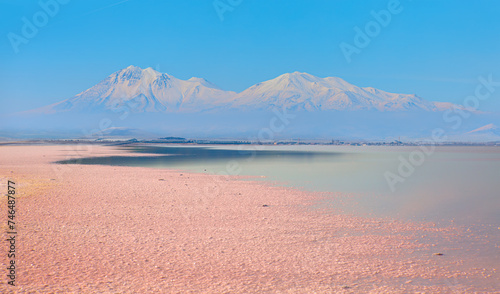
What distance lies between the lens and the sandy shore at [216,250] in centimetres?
880

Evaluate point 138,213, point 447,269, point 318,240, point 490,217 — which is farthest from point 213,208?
point 490,217

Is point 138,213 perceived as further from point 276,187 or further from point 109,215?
point 276,187

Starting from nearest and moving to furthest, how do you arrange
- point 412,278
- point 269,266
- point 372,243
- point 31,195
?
point 412,278 < point 269,266 < point 372,243 < point 31,195

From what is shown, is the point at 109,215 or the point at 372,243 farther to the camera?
the point at 109,215

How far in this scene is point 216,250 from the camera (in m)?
11.1

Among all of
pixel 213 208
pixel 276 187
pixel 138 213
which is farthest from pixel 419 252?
pixel 276 187

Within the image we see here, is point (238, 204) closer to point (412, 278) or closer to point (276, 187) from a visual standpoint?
point (276, 187)

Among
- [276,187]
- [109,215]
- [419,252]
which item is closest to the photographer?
[419,252]

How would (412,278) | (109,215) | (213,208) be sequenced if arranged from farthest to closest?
(213,208) < (109,215) < (412,278)

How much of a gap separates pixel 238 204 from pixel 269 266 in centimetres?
807

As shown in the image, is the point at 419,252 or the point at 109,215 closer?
the point at 419,252

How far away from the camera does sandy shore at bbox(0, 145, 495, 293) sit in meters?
8.80

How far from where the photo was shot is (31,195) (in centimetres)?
1878

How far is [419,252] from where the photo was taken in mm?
11227
